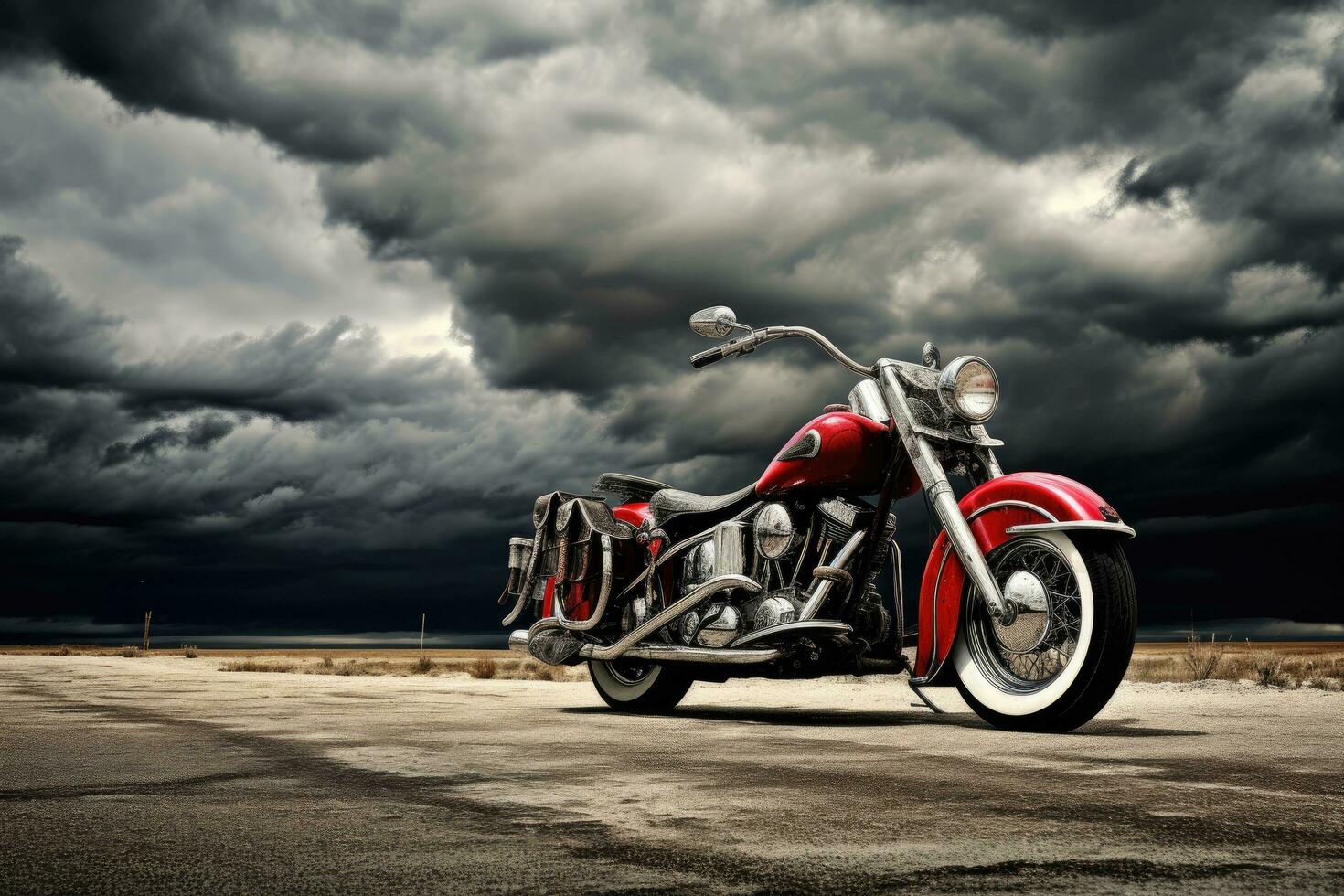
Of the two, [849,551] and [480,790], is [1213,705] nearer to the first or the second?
[849,551]

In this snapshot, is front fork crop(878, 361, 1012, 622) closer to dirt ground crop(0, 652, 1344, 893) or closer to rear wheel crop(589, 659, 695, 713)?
dirt ground crop(0, 652, 1344, 893)

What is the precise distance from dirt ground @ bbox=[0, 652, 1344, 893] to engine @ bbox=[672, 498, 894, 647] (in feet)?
2.47

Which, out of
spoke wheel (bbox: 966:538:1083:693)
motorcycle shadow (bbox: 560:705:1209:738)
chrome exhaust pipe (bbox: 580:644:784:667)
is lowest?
motorcycle shadow (bbox: 560:705:1209:738)

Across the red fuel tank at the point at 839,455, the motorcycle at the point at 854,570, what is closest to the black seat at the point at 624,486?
the motorcycle at the point at 854,570

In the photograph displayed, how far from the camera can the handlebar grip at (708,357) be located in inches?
285

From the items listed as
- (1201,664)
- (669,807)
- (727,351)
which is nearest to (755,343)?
(727,351)

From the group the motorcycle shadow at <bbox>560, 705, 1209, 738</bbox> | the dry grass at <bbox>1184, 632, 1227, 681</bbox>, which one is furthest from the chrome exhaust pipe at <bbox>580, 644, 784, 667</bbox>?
the dry grass at <bbox>1184, 632, 1227, 681</bbox>

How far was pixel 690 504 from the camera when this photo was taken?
765 centimetres

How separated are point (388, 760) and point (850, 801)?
6.62 ft

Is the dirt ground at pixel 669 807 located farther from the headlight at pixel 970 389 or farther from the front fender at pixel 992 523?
the headlight at pixel 970 389

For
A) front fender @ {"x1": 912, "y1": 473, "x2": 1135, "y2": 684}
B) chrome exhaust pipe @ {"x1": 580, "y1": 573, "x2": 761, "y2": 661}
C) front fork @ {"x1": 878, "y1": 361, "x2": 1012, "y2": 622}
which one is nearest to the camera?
front fender @ {"x1": 912, "y1": 473, "x2": 1135, "y2": 684}

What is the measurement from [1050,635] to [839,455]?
67.7 inches

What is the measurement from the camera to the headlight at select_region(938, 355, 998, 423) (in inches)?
233

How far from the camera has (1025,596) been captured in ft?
17.2
